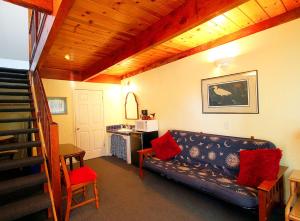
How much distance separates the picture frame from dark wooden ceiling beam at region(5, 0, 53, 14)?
3174mm

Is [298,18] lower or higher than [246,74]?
higher

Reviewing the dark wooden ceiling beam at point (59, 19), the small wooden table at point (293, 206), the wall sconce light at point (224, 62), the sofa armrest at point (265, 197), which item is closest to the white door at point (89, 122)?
the dark wooden ceiling beam at point (59, 19)

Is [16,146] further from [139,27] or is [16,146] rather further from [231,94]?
[231,94]

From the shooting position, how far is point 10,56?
17.3 ft

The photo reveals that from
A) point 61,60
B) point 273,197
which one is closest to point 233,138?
point 273,197

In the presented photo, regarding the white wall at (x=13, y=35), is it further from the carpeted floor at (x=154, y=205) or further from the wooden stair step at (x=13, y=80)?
the carpeted floor at (x=154, y=205)

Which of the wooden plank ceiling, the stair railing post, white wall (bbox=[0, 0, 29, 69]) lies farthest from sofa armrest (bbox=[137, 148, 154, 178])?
white wall (bbox=[0, 0, 29, 69])

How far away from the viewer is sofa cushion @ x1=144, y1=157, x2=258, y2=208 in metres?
1.89

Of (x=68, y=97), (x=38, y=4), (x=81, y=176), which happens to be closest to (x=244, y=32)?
(x=38, y=4)

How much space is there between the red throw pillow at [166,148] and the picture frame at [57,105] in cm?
280

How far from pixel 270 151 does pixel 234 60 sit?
4.70 ft

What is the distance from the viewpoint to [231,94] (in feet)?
9.08

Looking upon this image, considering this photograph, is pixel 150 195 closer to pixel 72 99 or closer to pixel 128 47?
pixel 128 47

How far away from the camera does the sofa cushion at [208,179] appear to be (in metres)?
1.89
